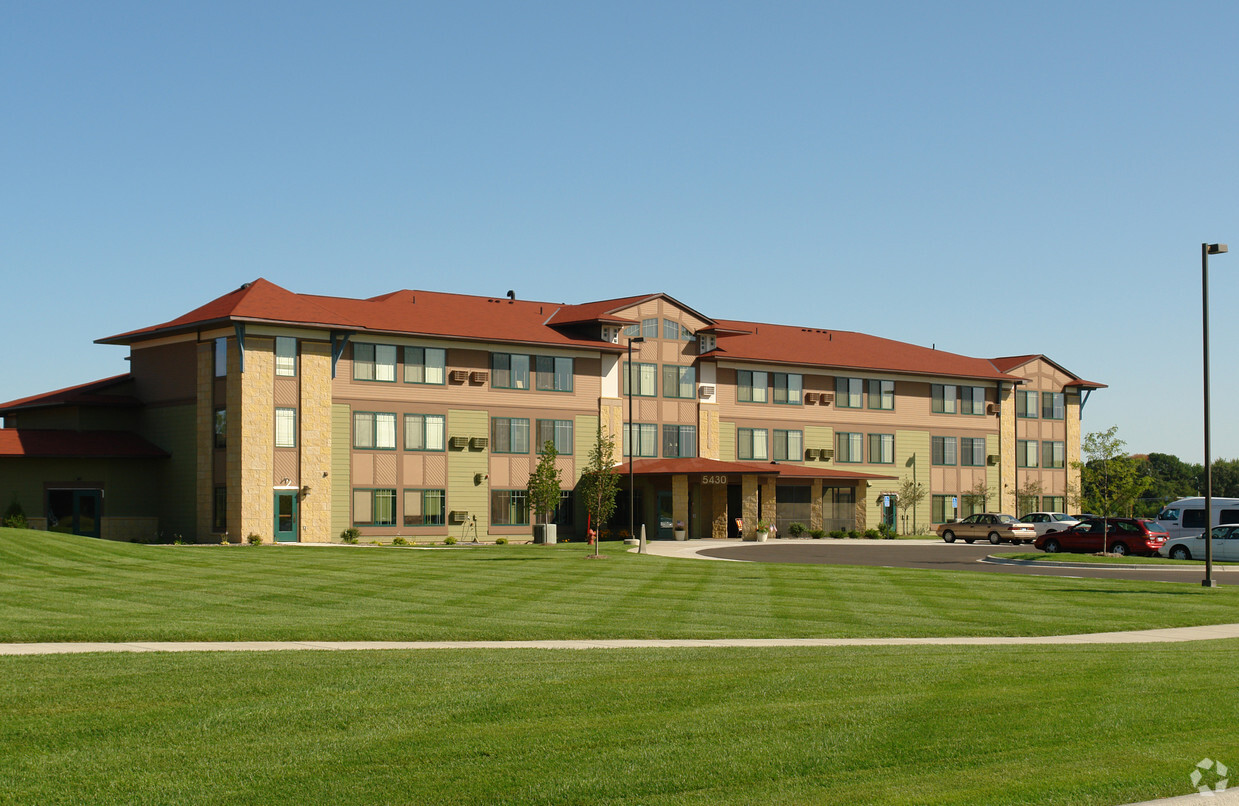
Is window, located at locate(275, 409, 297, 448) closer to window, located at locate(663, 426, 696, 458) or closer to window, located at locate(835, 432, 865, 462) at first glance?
window, located at locate(663, 426, 696, 458)

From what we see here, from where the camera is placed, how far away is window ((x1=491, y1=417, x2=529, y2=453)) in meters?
59.3

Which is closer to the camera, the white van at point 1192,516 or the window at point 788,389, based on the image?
the white van at point 1192,516

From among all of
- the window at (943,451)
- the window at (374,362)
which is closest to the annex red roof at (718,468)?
the window at (943,451)

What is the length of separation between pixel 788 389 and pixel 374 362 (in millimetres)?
25043

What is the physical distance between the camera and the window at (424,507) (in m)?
56.6

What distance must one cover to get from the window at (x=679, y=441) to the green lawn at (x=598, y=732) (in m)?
50.5

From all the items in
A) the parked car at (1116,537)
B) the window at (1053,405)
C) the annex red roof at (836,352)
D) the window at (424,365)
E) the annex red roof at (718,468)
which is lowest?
the parked car at (1116,537)

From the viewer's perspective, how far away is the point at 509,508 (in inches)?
2352

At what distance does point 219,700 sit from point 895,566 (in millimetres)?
31007

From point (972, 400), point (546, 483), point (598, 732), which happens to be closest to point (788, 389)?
point (972, 400)

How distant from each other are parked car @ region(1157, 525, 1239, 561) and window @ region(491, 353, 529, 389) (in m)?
29.3

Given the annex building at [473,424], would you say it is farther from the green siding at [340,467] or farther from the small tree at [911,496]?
the small tree at [911,496]

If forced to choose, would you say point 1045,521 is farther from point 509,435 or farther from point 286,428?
point 286,428

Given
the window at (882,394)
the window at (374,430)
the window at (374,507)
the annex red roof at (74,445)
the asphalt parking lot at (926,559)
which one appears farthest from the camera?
the window at (882,394)
